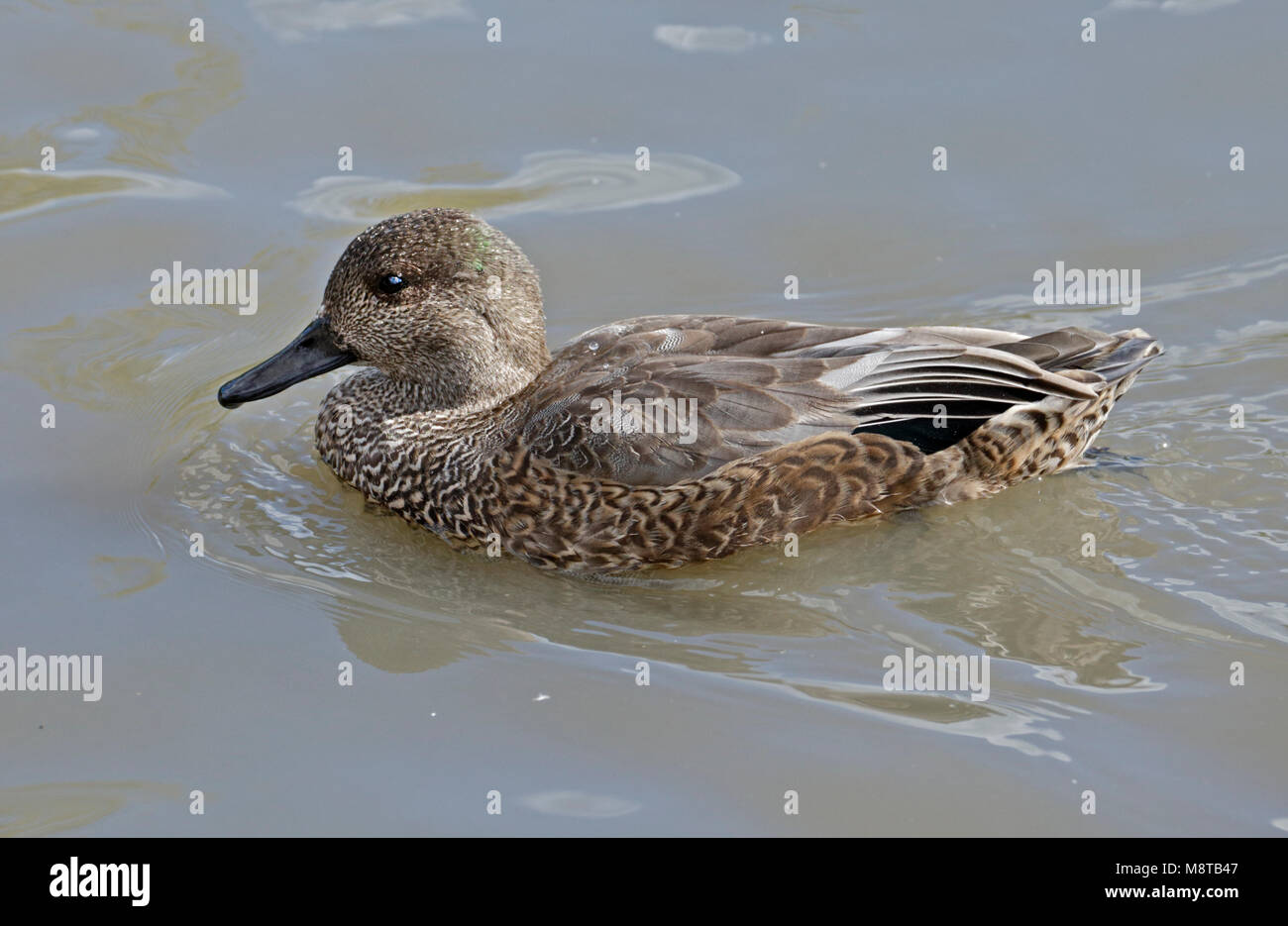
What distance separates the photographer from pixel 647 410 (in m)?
7.43

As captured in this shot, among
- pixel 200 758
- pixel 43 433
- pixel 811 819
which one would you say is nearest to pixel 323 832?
pixel 200 758

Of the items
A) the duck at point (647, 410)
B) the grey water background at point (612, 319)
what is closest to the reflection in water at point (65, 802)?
the grey water background at point (612, 319)

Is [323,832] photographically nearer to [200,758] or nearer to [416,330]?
[200,758]

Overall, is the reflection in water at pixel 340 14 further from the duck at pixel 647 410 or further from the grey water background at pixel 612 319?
the duck at pixel 647 410

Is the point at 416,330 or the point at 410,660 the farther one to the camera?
the point at 416,330

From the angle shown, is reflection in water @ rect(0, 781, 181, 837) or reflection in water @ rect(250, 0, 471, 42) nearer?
reflection in water @ rect(0, 781, 181, 837)

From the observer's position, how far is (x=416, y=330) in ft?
26.4

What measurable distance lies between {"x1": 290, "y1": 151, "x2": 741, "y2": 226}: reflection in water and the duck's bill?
2.42 meters

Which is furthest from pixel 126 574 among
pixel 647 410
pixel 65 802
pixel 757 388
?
pixel 757 388

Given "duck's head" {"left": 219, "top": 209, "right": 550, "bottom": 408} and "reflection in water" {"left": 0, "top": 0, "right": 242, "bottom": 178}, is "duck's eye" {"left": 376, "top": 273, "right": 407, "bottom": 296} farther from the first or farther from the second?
"reflection in water" {"left": 0, "top": 0, "right": 242, "bottom": 178}

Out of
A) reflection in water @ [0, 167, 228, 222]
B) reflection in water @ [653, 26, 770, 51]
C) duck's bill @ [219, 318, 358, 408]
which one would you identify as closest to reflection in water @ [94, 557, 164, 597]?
duck's bill @ [219, 318, 358, 408]

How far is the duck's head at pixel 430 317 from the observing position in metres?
7.88

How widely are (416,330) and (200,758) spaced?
251 centimetres

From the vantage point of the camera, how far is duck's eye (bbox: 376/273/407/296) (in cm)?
789
